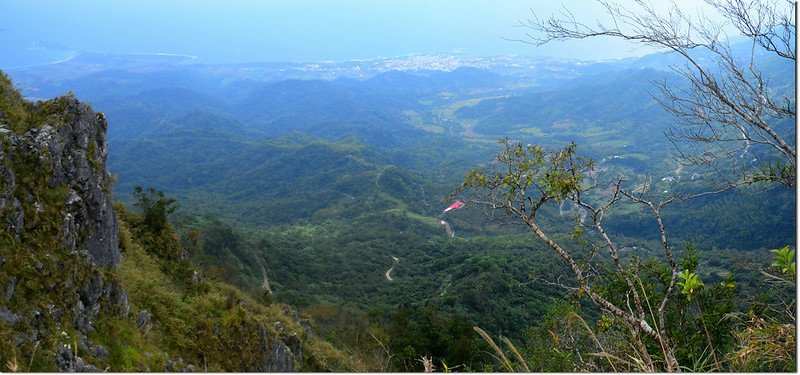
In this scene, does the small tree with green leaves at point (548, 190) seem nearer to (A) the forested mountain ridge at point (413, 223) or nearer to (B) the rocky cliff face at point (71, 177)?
(A) the forested mountain ridge at point (413, 223)

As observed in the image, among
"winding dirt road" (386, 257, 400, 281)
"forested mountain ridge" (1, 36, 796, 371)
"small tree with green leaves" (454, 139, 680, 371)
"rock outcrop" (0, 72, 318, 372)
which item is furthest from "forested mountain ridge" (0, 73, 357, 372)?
"winding dirt road" (386, 257, 400, 281)

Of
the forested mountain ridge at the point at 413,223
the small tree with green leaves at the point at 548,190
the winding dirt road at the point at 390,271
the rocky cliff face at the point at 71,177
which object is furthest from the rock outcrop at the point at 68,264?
the winding dirt road at the point at 390,271

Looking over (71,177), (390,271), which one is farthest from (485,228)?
(71,177)

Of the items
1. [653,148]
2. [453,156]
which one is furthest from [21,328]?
[653,148]

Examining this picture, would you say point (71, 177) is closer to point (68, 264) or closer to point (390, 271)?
point (68, 264)

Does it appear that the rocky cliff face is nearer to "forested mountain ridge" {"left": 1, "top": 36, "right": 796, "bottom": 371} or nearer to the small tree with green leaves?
"forested mountain ridge" {"left": 1, "top": 36, "right": 796, "bottom": 371}

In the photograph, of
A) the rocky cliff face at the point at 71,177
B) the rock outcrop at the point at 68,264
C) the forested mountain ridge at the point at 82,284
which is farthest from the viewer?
the rocky cliff face at the point at 71,177

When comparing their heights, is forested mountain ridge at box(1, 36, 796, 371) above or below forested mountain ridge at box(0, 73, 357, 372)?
below
